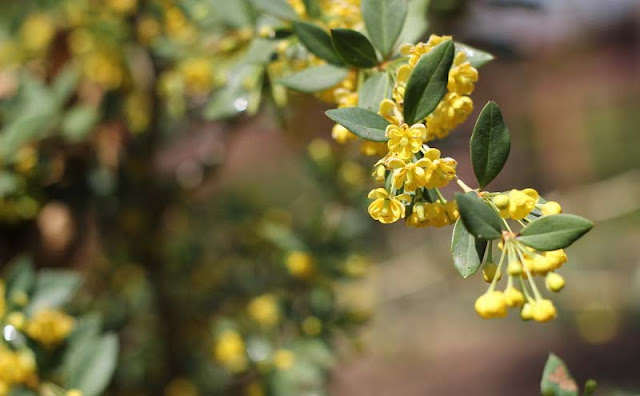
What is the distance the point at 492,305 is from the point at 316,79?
0.31m

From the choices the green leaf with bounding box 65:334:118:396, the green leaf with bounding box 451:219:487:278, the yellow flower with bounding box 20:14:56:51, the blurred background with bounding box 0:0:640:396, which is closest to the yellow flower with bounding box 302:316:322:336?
the blurred background with bounding box 0:0:640:396

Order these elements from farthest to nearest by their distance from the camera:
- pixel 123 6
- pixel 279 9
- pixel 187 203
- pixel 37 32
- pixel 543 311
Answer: pixel 187 203, pixel 37 32, pixel 123 6, pixel 279 9, pixel 543 311

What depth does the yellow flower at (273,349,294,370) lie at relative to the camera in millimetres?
1118

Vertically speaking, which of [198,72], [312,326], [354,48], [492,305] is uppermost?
[354,48]

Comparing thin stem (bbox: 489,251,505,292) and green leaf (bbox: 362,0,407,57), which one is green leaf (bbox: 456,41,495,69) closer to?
→ green leaf (bbox: 362,0,407,57)

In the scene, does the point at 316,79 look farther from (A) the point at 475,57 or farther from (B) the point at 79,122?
(B) the point at 79,122

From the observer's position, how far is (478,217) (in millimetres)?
488

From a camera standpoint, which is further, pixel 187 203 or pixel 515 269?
pixel 187 203

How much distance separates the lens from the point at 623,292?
89.0 inches

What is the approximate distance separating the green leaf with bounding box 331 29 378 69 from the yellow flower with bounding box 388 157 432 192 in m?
0.15

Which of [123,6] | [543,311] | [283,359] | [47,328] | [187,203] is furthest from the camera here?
[187,203]

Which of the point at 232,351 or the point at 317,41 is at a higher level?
the point at 317,41

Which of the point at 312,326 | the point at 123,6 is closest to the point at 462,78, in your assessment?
the point at 312,326

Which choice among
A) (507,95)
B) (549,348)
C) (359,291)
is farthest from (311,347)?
(549,348)
